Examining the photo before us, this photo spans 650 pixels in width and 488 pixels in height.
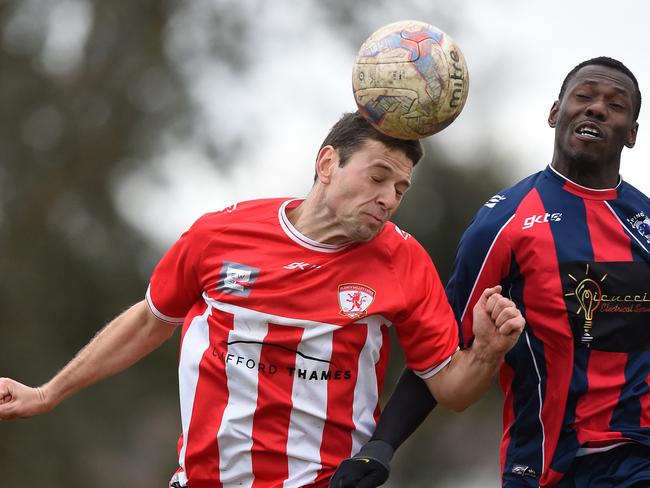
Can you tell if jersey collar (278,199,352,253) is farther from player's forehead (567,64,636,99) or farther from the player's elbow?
player's forehead (567,64,636,99)

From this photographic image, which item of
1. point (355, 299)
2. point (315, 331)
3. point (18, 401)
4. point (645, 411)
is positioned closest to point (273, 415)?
point (315, 331)

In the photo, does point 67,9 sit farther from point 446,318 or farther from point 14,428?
point 446,318

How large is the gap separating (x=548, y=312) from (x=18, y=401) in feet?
8.64

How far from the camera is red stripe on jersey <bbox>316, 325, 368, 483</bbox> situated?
607 cm

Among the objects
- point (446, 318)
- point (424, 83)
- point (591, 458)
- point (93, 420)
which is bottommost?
point (93, 420)

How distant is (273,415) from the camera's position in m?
6.05

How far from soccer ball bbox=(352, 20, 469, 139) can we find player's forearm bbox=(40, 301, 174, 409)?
5.19 feet

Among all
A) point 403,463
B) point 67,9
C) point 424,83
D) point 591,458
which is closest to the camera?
point 424,83

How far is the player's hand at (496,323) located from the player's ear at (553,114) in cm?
142

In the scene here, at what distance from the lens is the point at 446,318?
6164 millimetres

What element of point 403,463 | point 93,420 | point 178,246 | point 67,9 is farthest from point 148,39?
point 178,246

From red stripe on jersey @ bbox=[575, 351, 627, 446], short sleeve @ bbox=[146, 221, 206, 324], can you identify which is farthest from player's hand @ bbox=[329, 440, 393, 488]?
short sleeve @ bbox=[146, 221, 206, 324]

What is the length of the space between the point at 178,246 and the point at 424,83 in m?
1.47

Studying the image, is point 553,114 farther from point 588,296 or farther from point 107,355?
point 107,355
